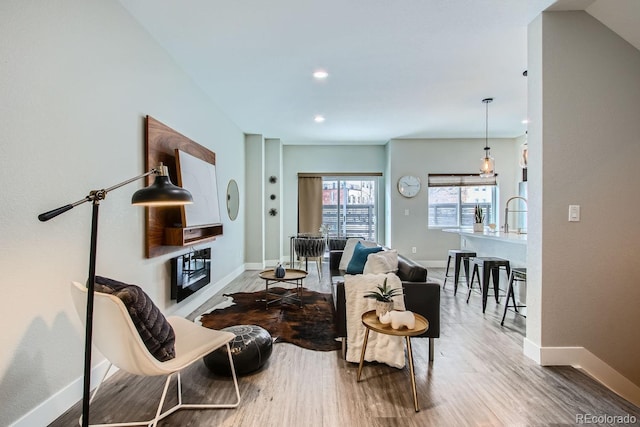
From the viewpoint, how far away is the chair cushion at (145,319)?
1603 mm

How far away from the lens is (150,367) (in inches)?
63.8

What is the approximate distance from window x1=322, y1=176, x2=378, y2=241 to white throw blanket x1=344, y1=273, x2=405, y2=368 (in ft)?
16.2

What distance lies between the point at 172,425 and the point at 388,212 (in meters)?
5.81

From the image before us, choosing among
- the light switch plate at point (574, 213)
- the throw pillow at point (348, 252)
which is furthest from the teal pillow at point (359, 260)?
the light switch plate at point (574, 213)

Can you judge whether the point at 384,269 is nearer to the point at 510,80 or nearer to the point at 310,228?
the point at 510,80

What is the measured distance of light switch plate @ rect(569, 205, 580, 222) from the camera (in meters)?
2.51

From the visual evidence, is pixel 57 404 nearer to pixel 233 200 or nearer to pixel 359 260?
pixel 359 260

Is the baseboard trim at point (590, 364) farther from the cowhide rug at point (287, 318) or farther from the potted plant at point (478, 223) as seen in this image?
the potted plant at point (478, 223)

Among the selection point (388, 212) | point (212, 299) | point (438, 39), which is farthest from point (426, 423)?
point (388, 212)

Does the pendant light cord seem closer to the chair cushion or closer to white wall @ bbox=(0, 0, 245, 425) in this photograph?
white wall @ bbox=(0, 0, 245, 425)

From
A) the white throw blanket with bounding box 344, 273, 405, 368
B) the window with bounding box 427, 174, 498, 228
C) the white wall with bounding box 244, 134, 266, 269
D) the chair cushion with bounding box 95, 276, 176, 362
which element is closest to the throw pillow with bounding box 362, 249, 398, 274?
the white throw blanket with bounding box 344, 273, 405, 368

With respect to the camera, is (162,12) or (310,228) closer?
(162,12)

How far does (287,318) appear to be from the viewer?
11.7ft

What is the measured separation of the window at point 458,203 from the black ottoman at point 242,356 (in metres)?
5.28
